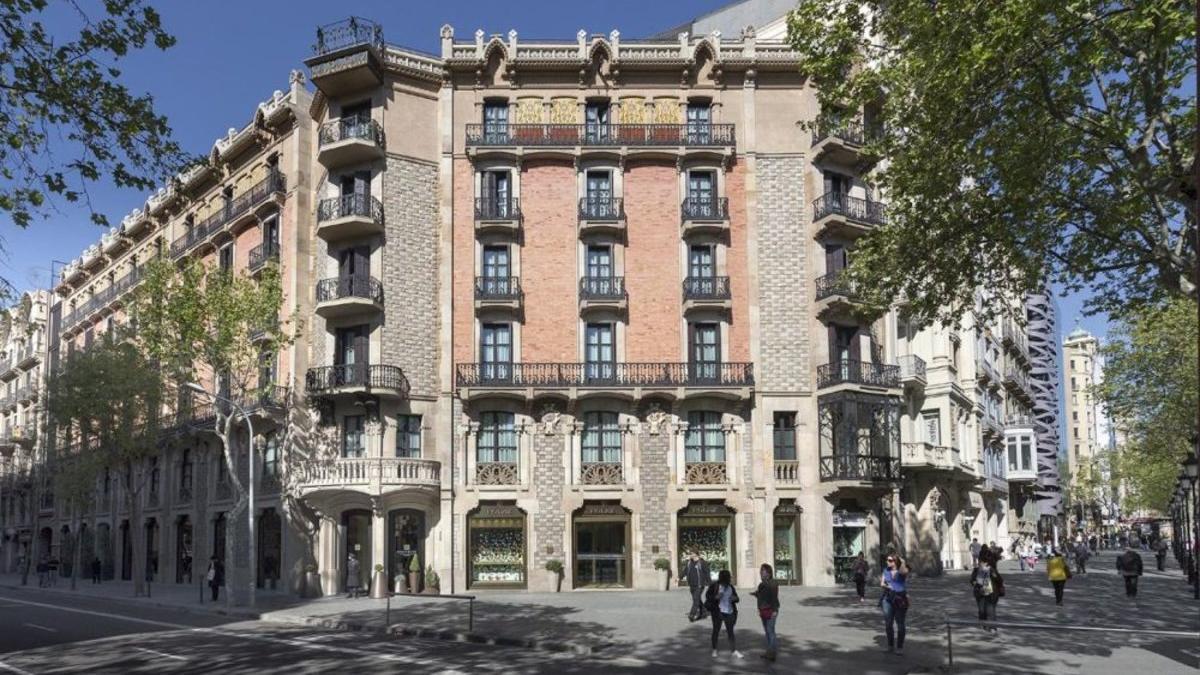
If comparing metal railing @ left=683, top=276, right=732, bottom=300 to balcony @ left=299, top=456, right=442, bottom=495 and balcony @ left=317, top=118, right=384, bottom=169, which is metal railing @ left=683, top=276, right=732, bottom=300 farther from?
balcony @ left=317, top=118, right=384, bottom=169

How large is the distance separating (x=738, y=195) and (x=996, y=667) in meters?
23.8

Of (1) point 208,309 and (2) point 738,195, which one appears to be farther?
(2) point 738,195

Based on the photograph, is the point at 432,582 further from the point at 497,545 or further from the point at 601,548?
the point at 601,548

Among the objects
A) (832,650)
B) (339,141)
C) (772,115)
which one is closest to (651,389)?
(772,115)

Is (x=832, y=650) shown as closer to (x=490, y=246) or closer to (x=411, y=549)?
(x=411, y=549)

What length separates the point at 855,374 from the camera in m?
36.6

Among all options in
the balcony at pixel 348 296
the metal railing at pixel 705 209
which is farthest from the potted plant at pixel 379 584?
the metal railing at pixel 705 209

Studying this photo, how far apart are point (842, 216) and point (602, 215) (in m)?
8.59

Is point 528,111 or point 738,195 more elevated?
point 528,111

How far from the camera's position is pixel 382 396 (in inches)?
1401

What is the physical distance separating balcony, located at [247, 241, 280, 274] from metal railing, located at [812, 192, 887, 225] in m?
20.0

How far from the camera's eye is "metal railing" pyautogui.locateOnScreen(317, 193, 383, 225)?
36344 mm

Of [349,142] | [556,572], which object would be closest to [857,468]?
[556,572]

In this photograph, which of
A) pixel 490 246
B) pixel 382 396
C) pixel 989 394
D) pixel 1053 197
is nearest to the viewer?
pixel 1053 197
